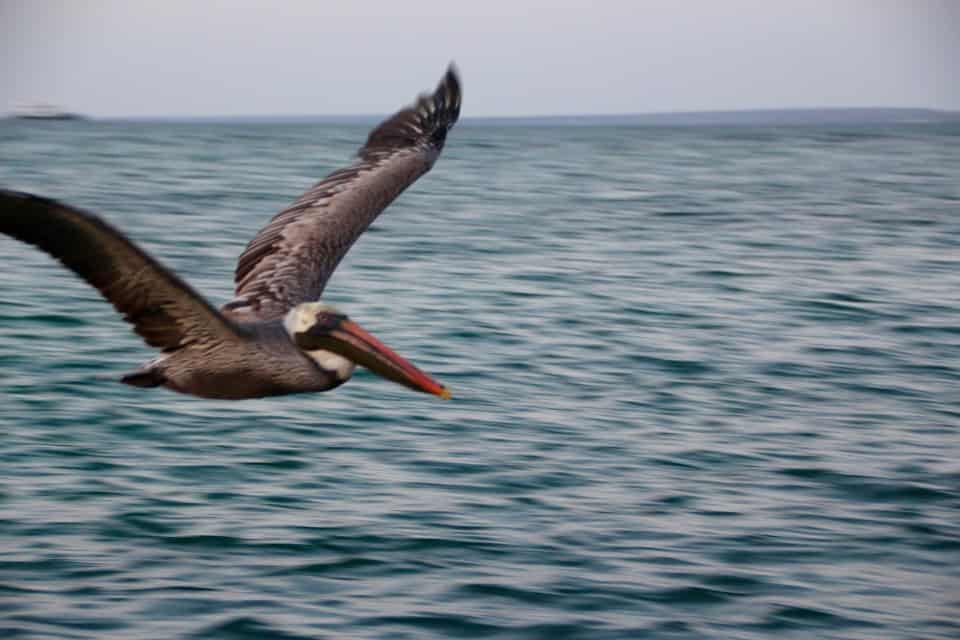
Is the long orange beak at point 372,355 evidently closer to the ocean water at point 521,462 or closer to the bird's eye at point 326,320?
the bird's eye at point 326,320

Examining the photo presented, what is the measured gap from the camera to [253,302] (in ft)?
27.4

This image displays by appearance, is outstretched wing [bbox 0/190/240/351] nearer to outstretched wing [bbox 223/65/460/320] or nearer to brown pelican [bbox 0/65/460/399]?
brown pelican [bbox 0/65/460/399]

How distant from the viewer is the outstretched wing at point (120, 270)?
6305mm

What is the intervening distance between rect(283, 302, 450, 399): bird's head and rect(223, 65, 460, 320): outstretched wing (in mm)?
636

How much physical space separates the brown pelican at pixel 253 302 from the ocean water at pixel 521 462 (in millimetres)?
1135

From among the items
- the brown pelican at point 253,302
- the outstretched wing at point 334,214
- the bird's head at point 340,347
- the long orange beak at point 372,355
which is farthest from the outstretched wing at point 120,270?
the outstretched wing at point 334,214

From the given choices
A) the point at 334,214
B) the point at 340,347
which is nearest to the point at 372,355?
the point at 340,347

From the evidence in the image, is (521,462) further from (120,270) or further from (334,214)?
(120,270)

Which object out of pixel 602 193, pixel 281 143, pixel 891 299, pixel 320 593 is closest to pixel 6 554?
pixel 320 593

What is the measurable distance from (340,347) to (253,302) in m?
1.09

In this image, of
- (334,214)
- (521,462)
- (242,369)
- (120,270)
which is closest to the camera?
(120,270)

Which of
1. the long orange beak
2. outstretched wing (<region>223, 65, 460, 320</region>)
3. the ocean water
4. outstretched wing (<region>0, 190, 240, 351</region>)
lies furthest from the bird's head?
the ocean water

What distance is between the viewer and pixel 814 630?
7473 mm

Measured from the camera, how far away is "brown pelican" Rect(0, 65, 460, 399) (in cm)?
655
